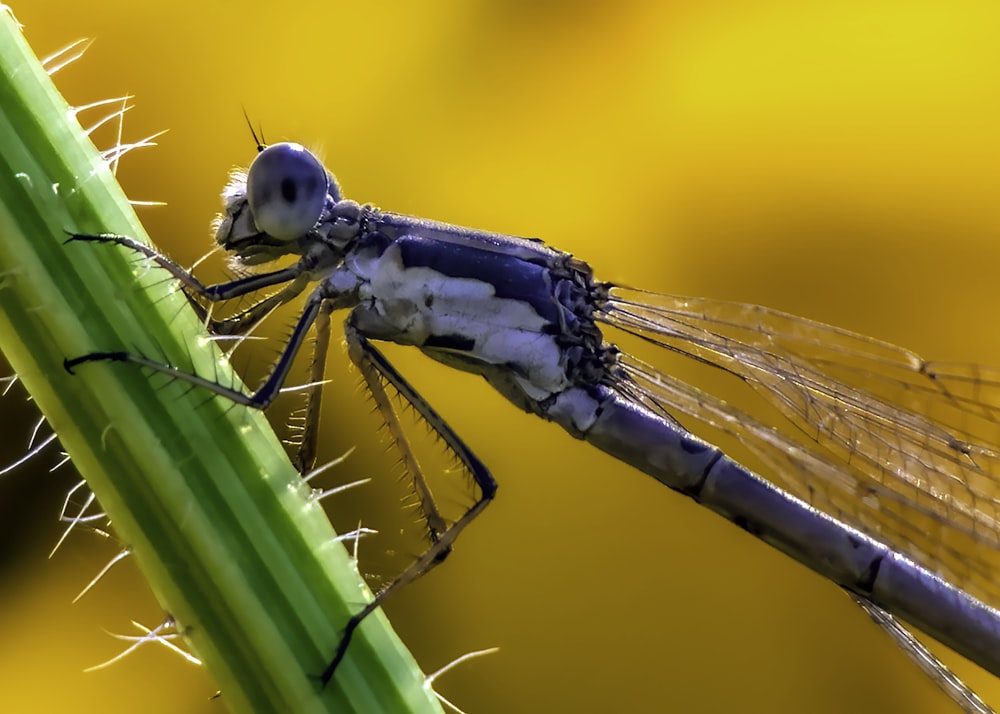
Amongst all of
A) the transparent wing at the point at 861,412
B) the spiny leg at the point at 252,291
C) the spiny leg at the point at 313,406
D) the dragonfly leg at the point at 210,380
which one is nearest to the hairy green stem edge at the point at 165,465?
the dragonfly leg at the point at 210,380

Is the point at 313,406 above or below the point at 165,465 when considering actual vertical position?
below

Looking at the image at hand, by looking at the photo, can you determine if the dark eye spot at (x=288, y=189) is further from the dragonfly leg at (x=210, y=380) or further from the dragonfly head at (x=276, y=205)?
the dragonfly leg at (x=210, y=380)

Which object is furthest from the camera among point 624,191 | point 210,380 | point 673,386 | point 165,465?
point 624,191

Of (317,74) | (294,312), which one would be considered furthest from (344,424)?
(317,74)

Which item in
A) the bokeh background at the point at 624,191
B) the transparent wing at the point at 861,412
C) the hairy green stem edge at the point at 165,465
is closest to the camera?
the hairy green stem edge at the point at 165,465

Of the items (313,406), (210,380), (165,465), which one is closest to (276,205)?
(313,406)

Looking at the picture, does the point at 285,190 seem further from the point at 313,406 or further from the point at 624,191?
the point at 624,191

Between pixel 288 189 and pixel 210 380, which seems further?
pixel 288 189
